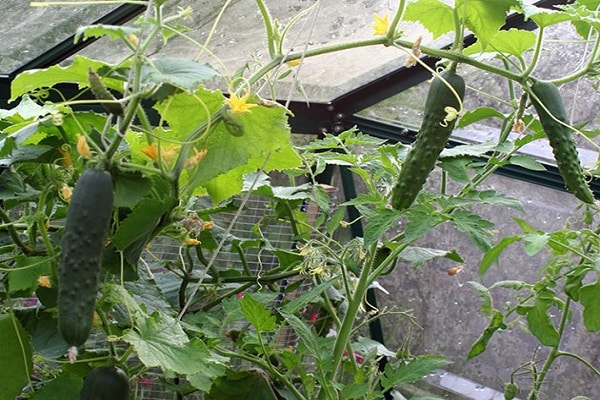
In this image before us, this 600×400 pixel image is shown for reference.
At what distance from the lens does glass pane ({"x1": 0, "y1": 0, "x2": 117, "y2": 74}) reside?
5.77ft

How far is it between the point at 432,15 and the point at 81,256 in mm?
495

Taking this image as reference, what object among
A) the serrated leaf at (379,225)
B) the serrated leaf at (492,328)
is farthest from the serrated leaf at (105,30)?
the serrated leaf at (492,328)

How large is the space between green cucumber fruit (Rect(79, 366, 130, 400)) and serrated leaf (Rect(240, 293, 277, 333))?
16cm

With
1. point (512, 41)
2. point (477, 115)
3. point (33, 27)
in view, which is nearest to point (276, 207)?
point (477, 115)

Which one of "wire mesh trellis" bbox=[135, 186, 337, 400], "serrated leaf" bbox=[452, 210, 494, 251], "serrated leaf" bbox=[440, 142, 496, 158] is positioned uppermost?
"serrated leaf" bbox=[440, 142, 496, 158]

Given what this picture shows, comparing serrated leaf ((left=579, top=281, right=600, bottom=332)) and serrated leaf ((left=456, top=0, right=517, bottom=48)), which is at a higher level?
serrated leaf ((left=456, top=0, right=517, bottom=48))

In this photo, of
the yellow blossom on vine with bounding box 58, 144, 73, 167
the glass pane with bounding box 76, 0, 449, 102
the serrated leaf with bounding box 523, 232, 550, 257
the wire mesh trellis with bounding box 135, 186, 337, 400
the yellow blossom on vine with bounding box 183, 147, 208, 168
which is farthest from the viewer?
the glass pane with bounding box 76, 0, 449, 102

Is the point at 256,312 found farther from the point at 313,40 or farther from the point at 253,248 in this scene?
the point at 313,40

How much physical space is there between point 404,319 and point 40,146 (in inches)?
41.9

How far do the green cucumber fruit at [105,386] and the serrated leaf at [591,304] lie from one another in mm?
616

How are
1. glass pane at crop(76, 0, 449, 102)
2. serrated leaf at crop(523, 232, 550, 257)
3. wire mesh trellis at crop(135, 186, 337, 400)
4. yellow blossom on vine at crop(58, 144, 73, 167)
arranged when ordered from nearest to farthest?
yellow blossom on vine at crop(58, 144, 73, 167)
serrated leaf at crop(523, 232, 550, 257)
wire mesh trellis at crop(135, 186, 337, 400)
glass pane at crop(76, 0, 449, 102)

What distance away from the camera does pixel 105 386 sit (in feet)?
2.46

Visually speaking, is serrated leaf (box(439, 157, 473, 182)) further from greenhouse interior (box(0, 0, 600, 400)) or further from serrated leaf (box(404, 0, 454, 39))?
serrated leaf (box(404, 0, 454, 39))

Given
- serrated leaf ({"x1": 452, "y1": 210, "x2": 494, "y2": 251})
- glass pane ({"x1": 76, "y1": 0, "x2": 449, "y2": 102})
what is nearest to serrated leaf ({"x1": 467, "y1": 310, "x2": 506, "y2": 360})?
serrated leaf ({"x1": 452, "y1": 210, "x2": 494, "y2": 251})
